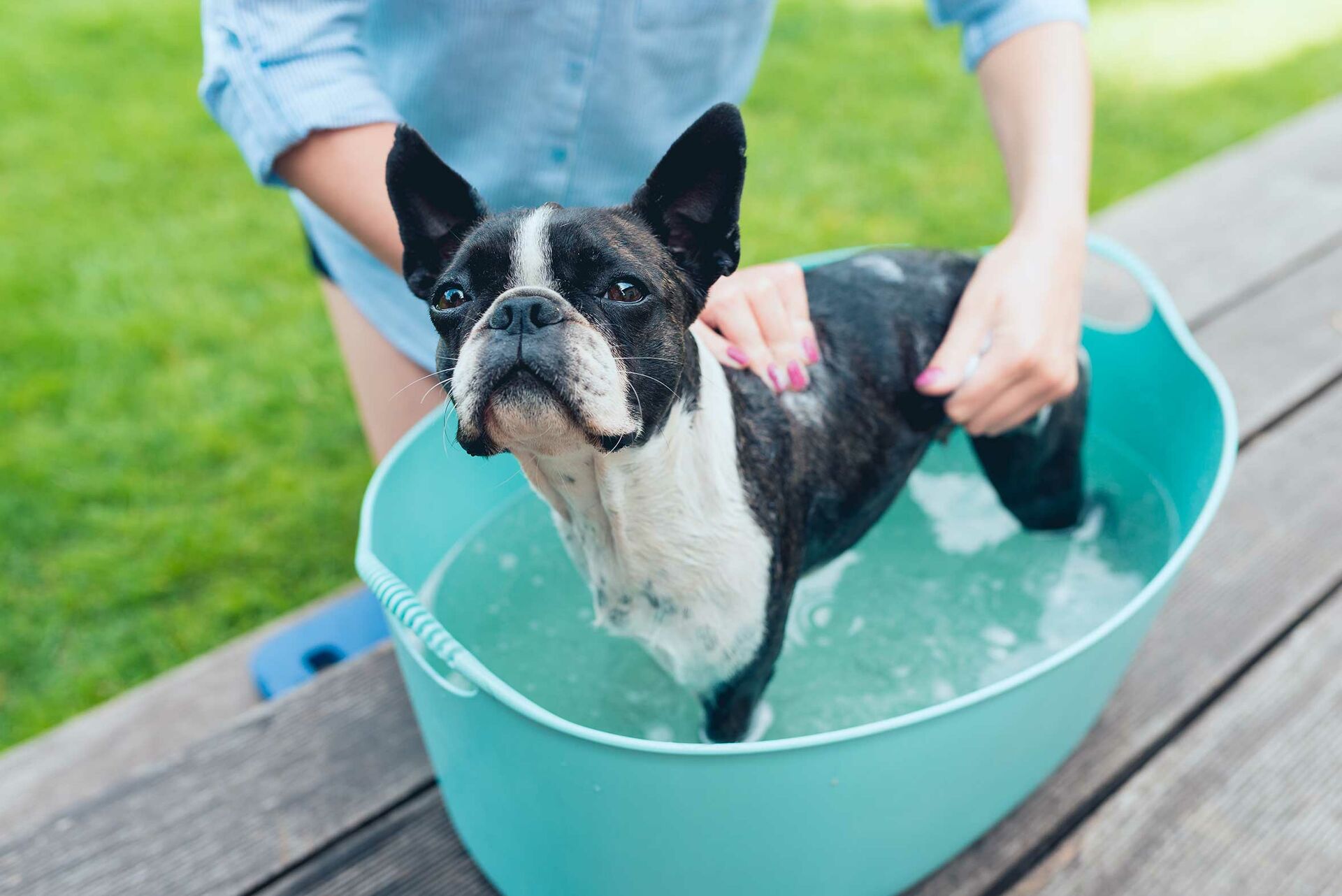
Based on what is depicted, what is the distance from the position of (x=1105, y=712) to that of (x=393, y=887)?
1.25 meters

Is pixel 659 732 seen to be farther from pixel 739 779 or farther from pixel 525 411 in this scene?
pixel 525 411

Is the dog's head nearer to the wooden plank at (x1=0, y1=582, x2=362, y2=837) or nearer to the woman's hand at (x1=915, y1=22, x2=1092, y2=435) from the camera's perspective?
the woman's hand at (x1=915, y1=22, x2=1092, y2=435)

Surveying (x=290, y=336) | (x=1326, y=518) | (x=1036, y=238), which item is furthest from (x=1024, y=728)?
(x=290, y=336)

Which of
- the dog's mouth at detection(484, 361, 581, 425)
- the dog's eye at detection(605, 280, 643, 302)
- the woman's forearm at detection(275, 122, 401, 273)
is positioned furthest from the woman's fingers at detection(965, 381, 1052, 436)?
the woman's forearm at detection(275, 122, 401, 273)

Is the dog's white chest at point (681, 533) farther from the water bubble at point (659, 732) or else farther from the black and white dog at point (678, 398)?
the water bubble at point (659, 732)

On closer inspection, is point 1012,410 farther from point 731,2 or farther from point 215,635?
point 215,635

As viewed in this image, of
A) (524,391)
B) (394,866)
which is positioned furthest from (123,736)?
(524,391)

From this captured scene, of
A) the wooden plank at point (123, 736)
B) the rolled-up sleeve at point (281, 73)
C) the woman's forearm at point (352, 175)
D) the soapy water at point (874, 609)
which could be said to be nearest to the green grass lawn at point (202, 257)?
the wooden plank at point (123, 736)

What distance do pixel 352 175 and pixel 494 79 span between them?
39 cm

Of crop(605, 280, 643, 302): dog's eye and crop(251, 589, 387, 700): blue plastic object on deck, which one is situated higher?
crop(605, 280, 643, 302): dog's eye

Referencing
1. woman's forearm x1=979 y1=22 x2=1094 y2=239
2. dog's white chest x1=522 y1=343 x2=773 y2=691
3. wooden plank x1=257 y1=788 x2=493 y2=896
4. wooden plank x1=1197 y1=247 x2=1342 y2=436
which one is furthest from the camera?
wooden plank x1=1197 y1=247 x2=1342 y2=436

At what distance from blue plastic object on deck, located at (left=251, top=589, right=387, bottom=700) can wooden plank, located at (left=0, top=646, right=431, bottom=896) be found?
316 millimetres

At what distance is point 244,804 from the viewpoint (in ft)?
5.89

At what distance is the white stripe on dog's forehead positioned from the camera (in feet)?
4.52
